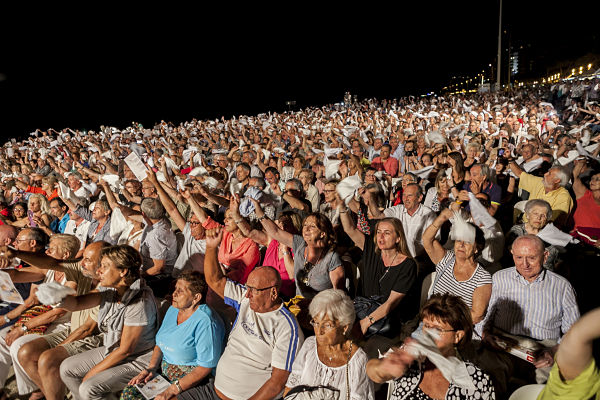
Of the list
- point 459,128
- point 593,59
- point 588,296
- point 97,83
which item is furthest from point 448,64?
point 588,296

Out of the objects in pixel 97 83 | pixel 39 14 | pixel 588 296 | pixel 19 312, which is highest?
pixel 39 14

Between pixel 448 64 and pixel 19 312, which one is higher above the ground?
pixel 448 64

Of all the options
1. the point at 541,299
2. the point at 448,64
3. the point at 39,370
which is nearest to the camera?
the point at 541,299

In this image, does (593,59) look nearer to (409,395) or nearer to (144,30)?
(144,30)

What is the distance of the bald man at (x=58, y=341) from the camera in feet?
9.77

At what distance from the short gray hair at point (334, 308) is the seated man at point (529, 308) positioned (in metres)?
1.00

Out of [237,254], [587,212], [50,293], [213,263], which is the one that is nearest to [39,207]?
[237,254]

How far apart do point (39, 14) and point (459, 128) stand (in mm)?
26539

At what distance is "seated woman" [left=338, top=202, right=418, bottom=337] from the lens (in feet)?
10.0

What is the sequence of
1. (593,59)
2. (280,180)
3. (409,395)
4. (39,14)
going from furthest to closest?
(593,59) < (39,14) < (280,180) < (409,395)

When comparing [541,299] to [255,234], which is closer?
[541,299]

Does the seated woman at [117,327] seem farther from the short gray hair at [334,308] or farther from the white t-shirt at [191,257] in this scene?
the short gray hair at [334,308]

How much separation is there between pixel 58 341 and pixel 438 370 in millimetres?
2905

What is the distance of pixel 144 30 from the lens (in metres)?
32.0
